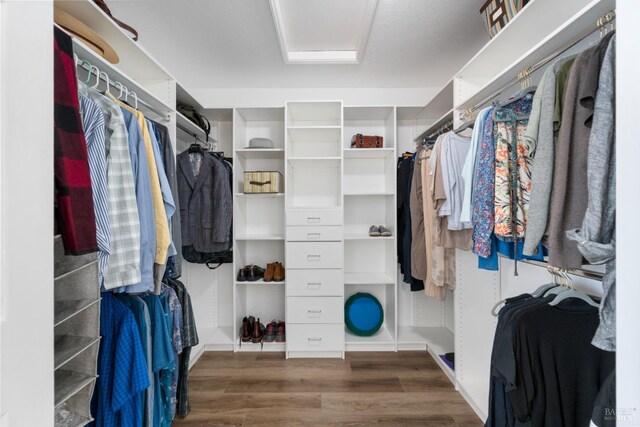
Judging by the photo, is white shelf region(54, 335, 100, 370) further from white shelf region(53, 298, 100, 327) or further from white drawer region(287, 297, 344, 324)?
white drawer region(287, 297, 344, 324)

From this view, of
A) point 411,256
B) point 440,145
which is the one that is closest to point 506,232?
point 440,145

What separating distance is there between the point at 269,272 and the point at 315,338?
0.66 metres

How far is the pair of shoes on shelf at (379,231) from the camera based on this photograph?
236cm

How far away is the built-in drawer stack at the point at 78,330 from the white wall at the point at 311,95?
2.01 m

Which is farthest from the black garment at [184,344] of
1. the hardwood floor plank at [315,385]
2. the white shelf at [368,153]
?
the white shelf at [368,153]

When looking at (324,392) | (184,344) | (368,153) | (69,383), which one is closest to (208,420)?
(184,344)

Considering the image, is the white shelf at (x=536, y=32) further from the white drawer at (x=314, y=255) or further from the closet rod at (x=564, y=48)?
the white drawer at (x=314, y=255)

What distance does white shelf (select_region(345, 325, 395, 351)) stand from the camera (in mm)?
2256

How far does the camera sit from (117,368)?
1053 mm

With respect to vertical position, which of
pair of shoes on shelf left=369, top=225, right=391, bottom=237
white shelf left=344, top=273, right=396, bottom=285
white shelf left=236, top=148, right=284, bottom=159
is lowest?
white shelf left=344, top=273, right=396, bottom=285

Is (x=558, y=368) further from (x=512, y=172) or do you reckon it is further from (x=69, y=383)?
(x=69, y=383)

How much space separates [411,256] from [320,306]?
818mm

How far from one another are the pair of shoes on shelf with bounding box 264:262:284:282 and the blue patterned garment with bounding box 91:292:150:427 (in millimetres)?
1241

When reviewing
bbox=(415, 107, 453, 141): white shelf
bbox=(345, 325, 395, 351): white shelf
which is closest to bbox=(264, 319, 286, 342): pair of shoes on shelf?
bbox=(345, 325, 395, 351): white shelf
